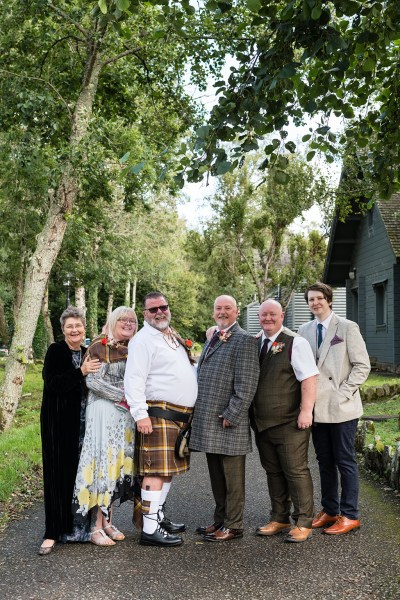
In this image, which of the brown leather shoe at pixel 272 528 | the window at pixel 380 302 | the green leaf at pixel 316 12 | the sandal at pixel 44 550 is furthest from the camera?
the window at pixel 380 302

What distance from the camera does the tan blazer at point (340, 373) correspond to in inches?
250

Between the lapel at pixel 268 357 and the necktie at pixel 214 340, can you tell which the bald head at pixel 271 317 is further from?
the necktie at pixel 214 340

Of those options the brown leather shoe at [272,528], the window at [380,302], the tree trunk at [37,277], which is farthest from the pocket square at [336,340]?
the window at [380,302]

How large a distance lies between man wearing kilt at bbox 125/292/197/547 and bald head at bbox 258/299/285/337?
0.73 m

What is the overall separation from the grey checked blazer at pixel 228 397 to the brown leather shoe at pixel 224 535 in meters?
0.62

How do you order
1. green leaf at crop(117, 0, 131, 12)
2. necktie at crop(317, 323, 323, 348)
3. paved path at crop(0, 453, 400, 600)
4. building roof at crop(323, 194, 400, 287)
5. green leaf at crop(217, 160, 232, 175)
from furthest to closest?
building roof at crop(323, 194, 400, 287)
necktie at crop(317, 323, 323, 348)
green leaf at crop(217, 160, 232, 175)
paved path at crop(0, 453, 400, 600)
green leaf at crop(117, 0, 131, 12)

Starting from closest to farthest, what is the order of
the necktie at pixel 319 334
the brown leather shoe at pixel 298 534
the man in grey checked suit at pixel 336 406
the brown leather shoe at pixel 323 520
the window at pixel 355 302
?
the brown leather shoe at pixel 298 534 → the man in grey checked suit at pixel 336 406 → the brown leather shoe at pixel 323 520 → the necktie at pixel 319 334 → the window at pixel 355 302

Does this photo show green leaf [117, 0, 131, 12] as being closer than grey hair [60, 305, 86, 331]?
Yes

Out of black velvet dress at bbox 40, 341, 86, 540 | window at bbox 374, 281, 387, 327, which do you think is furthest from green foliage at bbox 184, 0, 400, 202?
window at bbox 374, 281, 387, 327

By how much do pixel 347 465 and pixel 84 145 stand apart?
8.97 m

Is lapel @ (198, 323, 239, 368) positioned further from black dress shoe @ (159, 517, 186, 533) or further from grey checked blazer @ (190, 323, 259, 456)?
black dress shoe @ (159, 517, 186, 533)

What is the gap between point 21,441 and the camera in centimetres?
1071

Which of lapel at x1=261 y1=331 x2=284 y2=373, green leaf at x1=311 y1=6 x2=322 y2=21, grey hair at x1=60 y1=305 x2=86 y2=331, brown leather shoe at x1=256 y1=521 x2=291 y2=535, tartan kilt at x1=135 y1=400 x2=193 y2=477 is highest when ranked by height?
green leaf at x1=311 y1=6 x2=322 y2=21

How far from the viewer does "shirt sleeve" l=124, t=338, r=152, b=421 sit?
5.92 m
